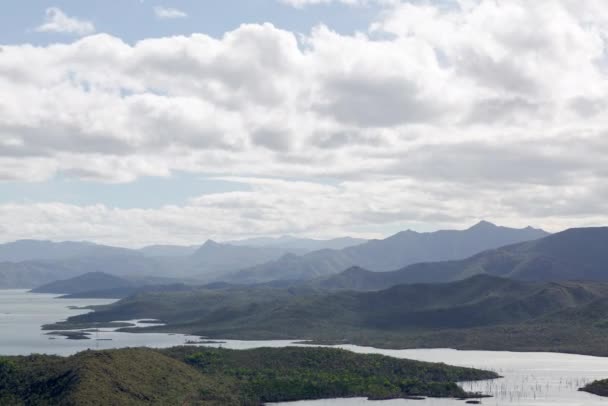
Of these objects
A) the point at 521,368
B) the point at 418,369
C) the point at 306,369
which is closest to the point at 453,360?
the point at 521,368

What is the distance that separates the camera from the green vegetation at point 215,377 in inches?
4818

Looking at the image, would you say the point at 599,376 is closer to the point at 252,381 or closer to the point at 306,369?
the point at 306,369

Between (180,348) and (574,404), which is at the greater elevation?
(180,348)

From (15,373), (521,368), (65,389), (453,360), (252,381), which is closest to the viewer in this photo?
(65,389)

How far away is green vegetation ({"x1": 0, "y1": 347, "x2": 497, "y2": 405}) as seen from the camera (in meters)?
122

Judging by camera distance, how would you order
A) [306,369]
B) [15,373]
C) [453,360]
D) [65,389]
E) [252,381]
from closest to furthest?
[65,389], [15,373], [252,381], [306,369], [453,360]

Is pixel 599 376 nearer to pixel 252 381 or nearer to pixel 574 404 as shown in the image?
pixel 574 404

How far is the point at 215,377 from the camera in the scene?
479ft

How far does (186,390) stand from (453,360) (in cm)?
8433

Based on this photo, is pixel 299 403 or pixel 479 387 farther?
pixel 479 387

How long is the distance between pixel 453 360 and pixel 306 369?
52.9 metres

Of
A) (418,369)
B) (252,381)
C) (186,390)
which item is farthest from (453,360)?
(186,390)

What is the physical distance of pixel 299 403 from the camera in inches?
5354

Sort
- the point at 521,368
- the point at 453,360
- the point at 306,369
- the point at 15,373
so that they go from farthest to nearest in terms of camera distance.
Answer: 1. the point at 453,360
2. the point at 521,368
3. the point at 306,369
4. the point at 15,373
